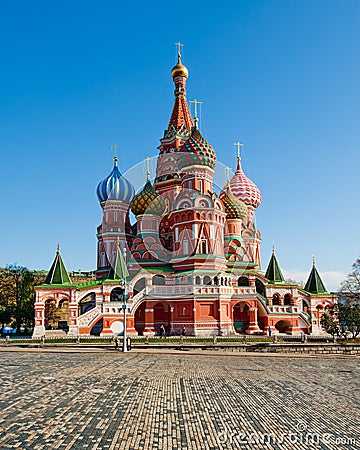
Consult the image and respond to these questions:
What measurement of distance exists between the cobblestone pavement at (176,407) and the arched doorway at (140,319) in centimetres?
2254

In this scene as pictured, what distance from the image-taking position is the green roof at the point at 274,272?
48847 mm

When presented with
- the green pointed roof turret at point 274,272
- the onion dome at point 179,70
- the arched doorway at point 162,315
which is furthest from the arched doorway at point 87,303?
the onion dome at point 179,70

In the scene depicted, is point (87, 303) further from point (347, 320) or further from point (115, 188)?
point (347, 320)

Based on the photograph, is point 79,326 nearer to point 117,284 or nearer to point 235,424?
point 117,284

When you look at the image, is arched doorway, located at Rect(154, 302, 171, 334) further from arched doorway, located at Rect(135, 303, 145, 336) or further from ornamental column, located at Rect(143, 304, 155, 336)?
ornamental column, located at Rect(143, 304, 155, 336)

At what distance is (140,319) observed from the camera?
4269 cm

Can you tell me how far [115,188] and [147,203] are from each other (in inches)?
189

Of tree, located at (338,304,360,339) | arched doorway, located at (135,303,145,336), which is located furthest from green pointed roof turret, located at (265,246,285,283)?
arched doorway, located at (135,303,145,336)

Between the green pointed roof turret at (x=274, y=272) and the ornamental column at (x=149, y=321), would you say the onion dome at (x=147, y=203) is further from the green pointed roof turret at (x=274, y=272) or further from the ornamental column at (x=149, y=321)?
the green pointed roof turret at (x=274, y=272)

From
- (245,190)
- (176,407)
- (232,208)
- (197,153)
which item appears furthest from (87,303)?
(176,407)

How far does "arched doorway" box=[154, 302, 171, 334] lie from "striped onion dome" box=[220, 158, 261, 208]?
69.1 feet

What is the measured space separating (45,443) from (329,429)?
597 cm

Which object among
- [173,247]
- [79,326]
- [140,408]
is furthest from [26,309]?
[140,408]

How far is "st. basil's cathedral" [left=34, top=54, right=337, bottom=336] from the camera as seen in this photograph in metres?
40.2
